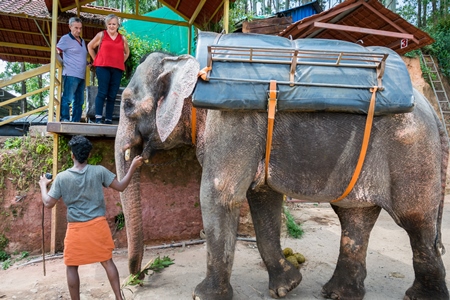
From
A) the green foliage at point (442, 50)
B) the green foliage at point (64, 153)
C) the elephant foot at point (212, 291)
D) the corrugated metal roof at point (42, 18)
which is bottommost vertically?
the elephant foot at point (212, 291)

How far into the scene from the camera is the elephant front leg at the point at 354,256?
3.56 meters

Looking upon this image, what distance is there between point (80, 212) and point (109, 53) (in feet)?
9.07

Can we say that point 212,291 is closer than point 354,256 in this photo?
Yes

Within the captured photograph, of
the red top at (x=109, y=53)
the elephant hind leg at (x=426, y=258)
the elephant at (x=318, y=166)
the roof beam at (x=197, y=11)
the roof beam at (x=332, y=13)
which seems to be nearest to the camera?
the elephant at (x=318, y=166)

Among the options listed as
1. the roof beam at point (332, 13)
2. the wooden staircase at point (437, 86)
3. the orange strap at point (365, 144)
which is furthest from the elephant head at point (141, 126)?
the wooden staircase at point (437, 86)

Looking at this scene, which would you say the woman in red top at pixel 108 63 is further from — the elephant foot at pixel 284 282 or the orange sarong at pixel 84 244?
the elephant foot at pixel 284 282

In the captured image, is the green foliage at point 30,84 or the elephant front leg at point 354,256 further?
the green foliage at point 30,84

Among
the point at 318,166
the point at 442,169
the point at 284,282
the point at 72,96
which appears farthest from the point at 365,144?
the point at 72,96

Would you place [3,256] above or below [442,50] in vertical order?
below

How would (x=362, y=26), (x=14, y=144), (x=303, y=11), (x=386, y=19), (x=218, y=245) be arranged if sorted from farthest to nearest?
(x=303, y=11) < (x=362, y=26) < (x=386, y=19) < (x=14, y=144) < (x=218, y=245)

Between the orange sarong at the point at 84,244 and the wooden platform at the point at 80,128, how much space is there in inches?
69.0

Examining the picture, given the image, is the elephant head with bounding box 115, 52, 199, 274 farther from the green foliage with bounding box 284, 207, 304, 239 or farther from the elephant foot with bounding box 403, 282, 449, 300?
the green foliage with bounding box 284, 207, 304, 239

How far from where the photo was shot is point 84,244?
3137 millimetres

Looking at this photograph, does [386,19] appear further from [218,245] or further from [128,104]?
[218,245]
